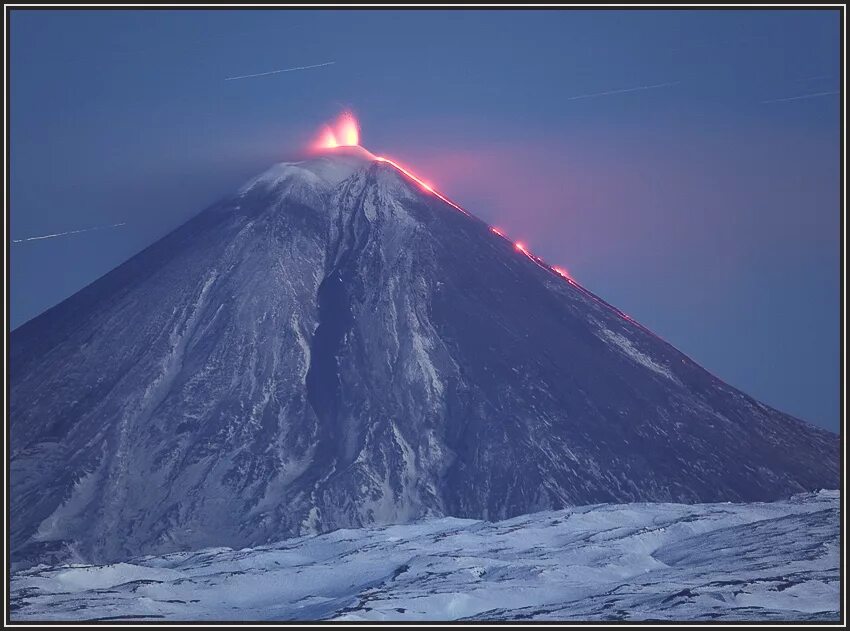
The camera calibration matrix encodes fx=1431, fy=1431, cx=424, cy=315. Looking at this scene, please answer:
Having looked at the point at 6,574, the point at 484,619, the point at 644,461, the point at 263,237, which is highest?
the point at 263,237

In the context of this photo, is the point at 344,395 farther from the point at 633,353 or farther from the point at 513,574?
the point at 513,574

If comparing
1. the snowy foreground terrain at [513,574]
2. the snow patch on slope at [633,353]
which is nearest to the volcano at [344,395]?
the snow patch on slope at [633,353]

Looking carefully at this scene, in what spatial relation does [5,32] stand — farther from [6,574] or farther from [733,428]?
[733,428]

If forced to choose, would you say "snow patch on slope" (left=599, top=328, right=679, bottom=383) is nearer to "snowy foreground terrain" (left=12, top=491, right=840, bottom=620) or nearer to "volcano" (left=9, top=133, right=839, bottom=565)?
"volcano" (left=9, top=133, right=839, bottom=565)

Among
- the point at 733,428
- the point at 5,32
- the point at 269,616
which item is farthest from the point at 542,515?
the point at 5,32

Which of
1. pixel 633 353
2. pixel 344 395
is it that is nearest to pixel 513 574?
pixel 344 395

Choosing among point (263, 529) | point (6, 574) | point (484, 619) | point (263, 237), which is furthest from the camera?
point (263, 237)
